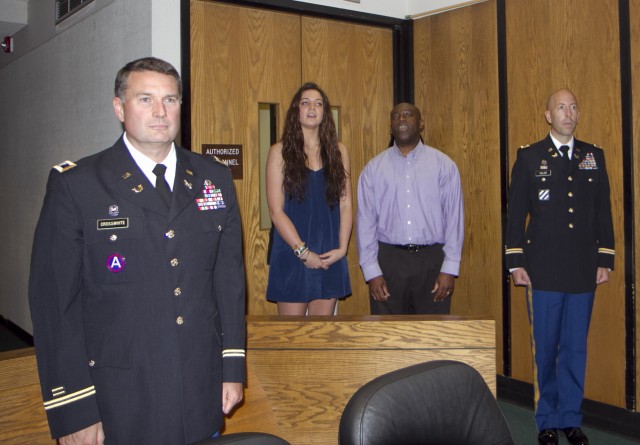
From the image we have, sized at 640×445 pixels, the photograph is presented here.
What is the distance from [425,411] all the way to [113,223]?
0.91 m

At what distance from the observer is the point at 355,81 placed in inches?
182

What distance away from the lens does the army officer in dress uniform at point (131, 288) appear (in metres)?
1.62

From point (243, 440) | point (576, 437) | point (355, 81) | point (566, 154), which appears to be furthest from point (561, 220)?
point (243, 440)

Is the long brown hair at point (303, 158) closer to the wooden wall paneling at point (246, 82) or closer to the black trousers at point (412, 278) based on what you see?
the black trousers at point (412, 278)

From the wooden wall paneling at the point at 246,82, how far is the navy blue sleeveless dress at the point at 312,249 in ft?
2.35

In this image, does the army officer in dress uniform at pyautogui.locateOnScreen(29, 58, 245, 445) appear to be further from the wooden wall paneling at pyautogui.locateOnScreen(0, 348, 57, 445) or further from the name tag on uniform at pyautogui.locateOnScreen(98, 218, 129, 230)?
the wooden wall paneling at pyautogui.locateOnScreen(0, 348, 57, 445)

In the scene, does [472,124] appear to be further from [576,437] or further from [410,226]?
[576,437]

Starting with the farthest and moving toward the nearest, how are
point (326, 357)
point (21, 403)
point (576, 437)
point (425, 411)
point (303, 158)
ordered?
point (303, 158) → point (576, 437) → point (326, 357) → point (21, 403) → point (425, 411)

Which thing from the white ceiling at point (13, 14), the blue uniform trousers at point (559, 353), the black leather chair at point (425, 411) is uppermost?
the white ceiling at point (13, 14)

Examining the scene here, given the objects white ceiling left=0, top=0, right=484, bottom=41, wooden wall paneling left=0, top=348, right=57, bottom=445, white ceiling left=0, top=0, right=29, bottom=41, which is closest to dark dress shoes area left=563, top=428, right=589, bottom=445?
wooden wall paneling left=0, top=348, right=57, bottom=445

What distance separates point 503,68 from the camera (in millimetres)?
4191

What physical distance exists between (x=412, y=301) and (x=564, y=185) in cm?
103

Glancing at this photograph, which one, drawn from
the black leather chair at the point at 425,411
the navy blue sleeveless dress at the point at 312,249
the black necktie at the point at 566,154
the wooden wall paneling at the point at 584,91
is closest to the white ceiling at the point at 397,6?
the wooden wall paneling at the point at 584,91

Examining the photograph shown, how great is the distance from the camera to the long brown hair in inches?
134
